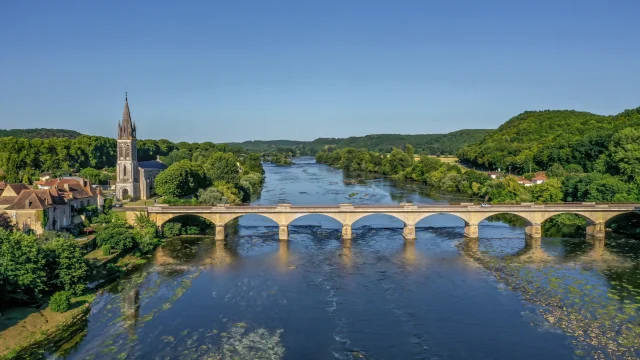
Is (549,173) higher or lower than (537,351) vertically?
higher

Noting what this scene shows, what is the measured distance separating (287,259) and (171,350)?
67.7 feet

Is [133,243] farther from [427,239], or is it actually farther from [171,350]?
[427,239]

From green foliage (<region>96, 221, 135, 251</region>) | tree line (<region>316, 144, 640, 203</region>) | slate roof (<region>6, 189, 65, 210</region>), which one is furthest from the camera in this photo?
tree line (<region>316, 144, 640, 203</region>)

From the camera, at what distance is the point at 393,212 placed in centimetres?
5850

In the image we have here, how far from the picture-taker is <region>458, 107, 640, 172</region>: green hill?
94.5 meters

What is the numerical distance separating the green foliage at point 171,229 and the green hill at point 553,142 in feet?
207

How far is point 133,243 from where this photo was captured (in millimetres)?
51312

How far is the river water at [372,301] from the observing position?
31.2 metres

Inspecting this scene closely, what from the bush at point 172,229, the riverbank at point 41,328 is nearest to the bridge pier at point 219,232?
the bush at point 172,229

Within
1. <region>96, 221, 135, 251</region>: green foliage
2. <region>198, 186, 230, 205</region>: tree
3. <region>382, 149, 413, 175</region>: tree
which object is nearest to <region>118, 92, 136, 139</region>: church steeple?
<region>198, 186, 230, 205</region>: tree

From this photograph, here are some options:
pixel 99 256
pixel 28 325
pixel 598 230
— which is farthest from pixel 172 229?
pixel 598 230

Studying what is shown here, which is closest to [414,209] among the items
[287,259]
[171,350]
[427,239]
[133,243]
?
[427,239]

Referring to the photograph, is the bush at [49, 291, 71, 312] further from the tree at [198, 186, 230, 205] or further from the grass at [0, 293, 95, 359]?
the tree at [198, 186, 230, 205]

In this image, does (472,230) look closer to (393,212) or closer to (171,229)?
(393,212)
